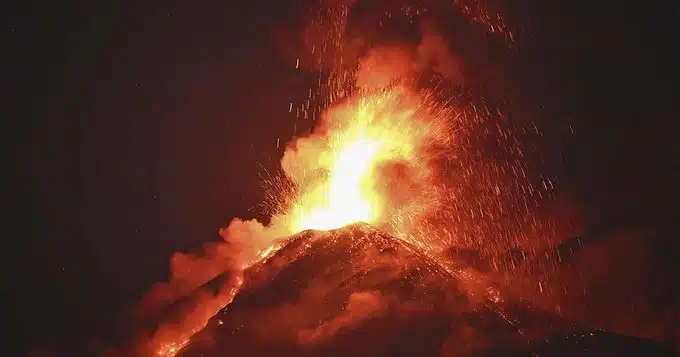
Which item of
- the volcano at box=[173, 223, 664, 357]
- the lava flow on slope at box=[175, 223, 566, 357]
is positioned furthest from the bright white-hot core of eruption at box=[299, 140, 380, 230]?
the volcano at box=[173, 223, 664, 357]

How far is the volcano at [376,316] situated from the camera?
1259 centimetres

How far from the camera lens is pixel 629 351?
14148mm

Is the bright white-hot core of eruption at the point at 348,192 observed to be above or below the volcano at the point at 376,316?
above

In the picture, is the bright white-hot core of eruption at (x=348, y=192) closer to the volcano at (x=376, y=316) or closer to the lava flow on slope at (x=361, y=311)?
the lava flow on slope at (x=361, y=311)

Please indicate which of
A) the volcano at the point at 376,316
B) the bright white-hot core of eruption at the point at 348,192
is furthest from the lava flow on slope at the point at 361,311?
the bright white-hot core of eruption at the point at 348,192

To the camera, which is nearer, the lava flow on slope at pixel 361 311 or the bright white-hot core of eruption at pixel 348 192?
the lava flow on slope at pixel 361 311

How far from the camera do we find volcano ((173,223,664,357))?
41.3 ft

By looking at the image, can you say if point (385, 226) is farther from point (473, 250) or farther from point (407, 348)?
point (407, 348)

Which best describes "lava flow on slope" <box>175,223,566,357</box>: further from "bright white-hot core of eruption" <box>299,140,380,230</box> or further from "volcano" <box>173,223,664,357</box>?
"bright white-hot core of eruption" <box>299,140,380,230</box>

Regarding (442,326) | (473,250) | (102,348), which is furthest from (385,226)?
(102,348)

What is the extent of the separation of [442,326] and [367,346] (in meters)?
1.87

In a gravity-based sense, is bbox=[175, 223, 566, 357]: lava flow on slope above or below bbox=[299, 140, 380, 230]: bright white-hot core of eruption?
below

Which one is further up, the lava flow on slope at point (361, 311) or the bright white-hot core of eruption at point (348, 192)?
the bright white-hot core of eruption at point (348, 192)

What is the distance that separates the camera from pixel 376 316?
1302 cm
